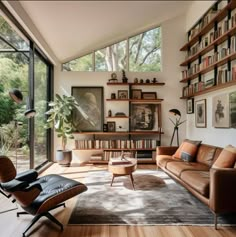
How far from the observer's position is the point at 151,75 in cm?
623

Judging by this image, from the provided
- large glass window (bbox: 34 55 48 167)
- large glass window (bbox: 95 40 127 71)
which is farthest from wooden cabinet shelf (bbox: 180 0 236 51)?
large glass window (bbox: 34 55 48 167)

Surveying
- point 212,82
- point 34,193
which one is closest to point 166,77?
point 212,82

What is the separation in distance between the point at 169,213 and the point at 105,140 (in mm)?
3485

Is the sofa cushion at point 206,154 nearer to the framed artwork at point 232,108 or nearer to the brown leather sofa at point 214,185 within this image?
the brown leather sofa at point 214,185

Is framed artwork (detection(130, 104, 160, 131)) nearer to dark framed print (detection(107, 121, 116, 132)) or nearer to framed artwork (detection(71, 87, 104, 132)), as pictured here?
dark framed print (detection(107, 121, 116, 132))

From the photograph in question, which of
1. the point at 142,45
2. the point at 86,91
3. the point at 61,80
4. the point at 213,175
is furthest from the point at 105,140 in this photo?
the point at 213,175

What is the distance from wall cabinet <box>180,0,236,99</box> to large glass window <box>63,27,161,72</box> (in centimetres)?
80

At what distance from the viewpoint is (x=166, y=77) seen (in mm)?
6230

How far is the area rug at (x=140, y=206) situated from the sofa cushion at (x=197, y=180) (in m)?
0.27

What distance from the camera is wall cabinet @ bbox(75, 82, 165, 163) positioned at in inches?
233

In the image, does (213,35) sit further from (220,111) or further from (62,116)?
(62,116)

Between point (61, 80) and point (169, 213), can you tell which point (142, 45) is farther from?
point (169, 213)

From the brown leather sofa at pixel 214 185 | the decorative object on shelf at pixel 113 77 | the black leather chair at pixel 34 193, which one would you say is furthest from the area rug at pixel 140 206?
the decorative object on shelf at pixel 113 77

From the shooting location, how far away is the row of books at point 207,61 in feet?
12.7
